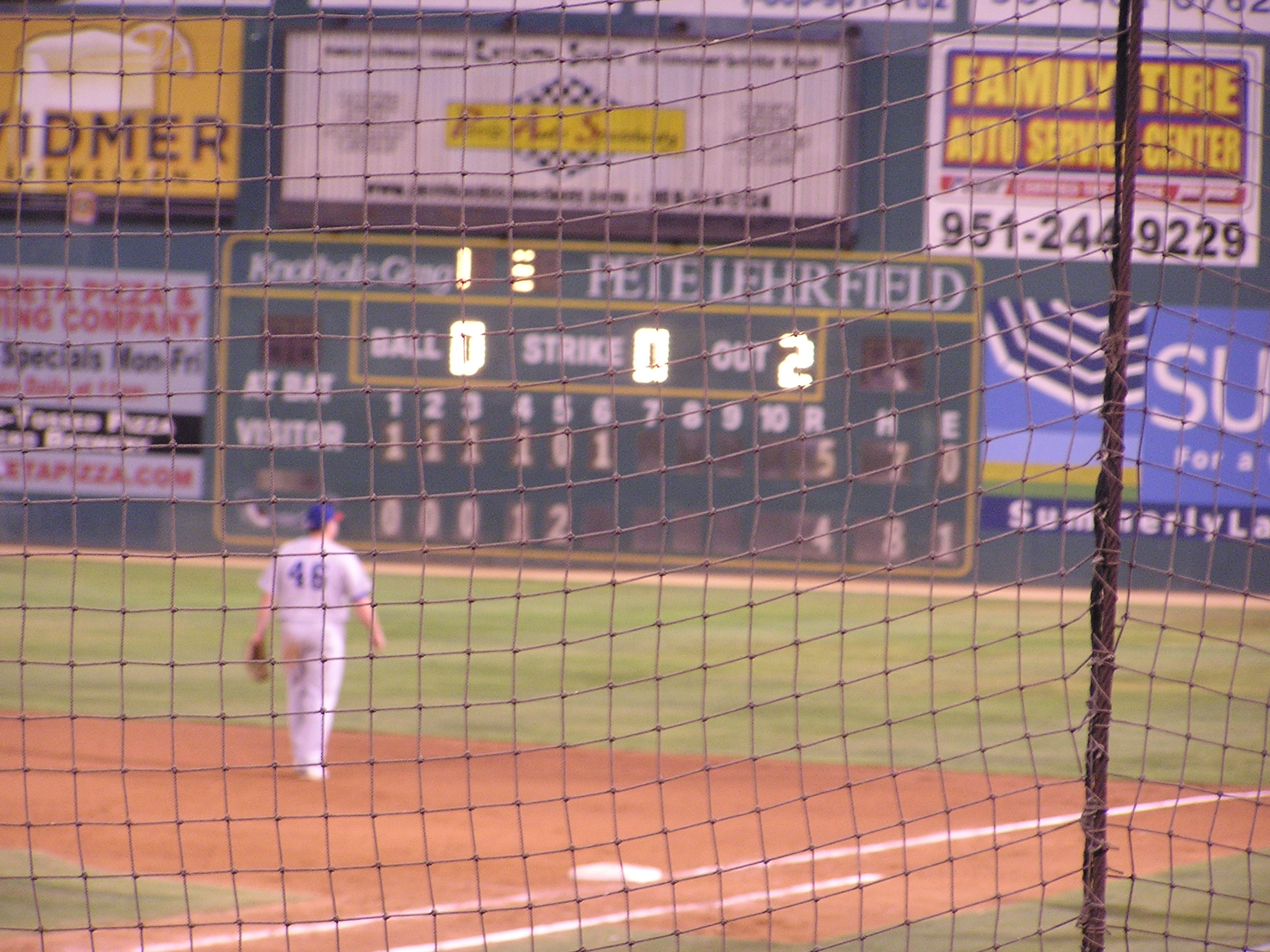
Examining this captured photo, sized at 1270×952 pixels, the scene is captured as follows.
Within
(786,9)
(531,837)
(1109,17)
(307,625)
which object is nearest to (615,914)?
(531,837)

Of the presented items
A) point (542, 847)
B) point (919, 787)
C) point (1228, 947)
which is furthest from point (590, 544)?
point (1228, 947)

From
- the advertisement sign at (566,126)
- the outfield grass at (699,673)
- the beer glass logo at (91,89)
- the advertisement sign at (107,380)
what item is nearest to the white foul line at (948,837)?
the outfield grass at (699,673)

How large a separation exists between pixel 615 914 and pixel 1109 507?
2.78 m

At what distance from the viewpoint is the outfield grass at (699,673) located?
347 inches

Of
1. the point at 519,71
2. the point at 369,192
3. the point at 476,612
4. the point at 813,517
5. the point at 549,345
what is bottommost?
the point at 476,612

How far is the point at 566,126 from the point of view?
550 inches

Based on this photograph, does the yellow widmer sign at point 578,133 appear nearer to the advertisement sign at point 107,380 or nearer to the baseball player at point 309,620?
the advertisement sign at point 107,380

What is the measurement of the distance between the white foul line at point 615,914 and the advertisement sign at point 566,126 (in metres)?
8.33

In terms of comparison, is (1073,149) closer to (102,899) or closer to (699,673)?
(699,673)

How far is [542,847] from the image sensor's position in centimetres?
654

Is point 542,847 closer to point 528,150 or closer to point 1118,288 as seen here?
point 1118,288

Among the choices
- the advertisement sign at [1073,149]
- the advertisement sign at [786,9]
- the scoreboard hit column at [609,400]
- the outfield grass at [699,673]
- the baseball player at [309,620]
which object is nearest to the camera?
the baseball player at [309,620]

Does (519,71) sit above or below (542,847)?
above

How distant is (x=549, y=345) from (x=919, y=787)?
7.46 metres
